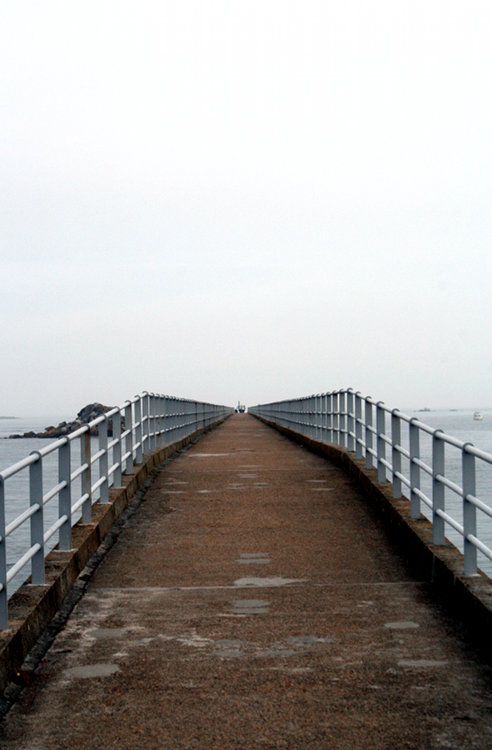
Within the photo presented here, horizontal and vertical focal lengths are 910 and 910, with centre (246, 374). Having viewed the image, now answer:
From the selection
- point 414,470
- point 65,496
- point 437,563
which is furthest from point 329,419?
point 65,496

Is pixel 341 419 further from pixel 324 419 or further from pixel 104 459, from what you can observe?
pixel 104 459

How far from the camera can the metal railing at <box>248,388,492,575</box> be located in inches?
271

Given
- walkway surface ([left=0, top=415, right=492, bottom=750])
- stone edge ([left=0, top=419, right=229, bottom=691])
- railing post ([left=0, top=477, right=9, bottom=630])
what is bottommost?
walkway surface ([left=0, top=415, right=492, bottom=750])

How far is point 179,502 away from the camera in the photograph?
12.5 m

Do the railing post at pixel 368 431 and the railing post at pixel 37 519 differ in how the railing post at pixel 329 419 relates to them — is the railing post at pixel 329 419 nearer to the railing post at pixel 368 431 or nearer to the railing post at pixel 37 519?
the railing post at pixel 368 431

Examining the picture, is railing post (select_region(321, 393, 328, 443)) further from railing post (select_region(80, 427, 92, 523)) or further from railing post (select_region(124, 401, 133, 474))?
railing post (select_region(80, 427, 92, 523))

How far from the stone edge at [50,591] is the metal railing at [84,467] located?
5.2 inches

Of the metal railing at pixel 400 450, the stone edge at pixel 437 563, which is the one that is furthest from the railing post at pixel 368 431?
the stone edge at pixel 437 563

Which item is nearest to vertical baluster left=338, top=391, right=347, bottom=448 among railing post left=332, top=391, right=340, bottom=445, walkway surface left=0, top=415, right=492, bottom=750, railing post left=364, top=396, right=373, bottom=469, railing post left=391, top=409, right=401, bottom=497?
railing post left=332, top=391, right=340, bottom=445

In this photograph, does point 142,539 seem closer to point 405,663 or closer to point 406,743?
point 405,663

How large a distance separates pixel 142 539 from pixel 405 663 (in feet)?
15.9

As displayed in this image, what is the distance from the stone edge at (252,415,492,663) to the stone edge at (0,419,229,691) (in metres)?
2.96

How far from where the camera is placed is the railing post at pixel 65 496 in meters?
7.87

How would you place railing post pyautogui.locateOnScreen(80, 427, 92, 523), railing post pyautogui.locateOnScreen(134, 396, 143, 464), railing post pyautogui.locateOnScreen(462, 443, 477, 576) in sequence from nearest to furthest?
railing post pyautogui.locateOnScreen(462, 443, 477, 576) < railing post pyautogui.locateOnScreen(80, 427, 92, 523) < railing post pyautogui.locateOnScreen(134, 396, 143, 464)
